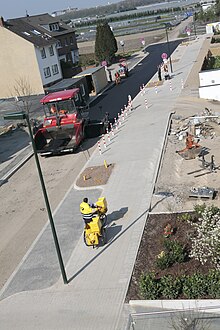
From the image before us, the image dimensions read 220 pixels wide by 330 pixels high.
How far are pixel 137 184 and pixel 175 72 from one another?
78.7 ft

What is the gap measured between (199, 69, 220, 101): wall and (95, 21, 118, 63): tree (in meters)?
23.9

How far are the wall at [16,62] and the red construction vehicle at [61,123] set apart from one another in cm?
2039

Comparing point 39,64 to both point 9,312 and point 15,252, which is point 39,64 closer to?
point 15,252

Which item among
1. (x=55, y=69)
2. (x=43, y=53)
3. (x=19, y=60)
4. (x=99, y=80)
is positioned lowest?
(x=99, y=80)

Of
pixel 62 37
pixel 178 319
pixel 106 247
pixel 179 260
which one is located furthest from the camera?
pixel 62 37

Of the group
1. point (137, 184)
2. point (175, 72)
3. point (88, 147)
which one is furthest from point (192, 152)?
point (175, 72)

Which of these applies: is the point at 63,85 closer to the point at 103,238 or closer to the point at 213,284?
the point at 103,238

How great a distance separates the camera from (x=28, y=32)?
45562 mm

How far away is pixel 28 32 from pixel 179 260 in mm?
39199

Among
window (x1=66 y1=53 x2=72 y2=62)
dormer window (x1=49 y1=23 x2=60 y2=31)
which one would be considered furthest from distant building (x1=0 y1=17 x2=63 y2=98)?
window (x1=66 y1=53 x2=72 y2=62)

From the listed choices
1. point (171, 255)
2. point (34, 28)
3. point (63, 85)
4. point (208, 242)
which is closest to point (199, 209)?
point (171, 255)

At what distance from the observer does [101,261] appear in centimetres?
1222

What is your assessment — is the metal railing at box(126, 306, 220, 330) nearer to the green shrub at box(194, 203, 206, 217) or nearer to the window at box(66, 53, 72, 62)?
the green shrub at box(194, 203, 206, 217)

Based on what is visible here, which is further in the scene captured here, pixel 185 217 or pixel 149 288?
pixel 185 217
